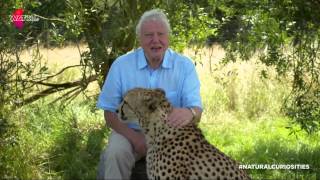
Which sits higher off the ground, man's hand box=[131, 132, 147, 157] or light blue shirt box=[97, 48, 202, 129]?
light blue shirt box=[97, 48, 202, 129]

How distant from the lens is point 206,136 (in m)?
5.55

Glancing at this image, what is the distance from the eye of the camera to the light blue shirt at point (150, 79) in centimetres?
339

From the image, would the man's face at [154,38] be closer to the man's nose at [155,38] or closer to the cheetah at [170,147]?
the man's nose at [155,38]

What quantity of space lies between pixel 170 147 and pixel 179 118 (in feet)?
0.60

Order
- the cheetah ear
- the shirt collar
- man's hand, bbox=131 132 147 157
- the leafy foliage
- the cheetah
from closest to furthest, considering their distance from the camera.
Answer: the cheetah
the cheetah ear
man's hand, bbox=131 132 147 157
the shirt collar
the leafy foliage

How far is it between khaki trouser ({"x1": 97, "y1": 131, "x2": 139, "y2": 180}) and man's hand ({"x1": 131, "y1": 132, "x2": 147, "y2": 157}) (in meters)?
0.03

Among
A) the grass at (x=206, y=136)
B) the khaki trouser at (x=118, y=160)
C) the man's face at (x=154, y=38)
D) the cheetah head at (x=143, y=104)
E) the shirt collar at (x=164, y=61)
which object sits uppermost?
the man's face at (x=154, y=38)

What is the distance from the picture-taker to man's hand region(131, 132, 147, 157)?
3.28 meters

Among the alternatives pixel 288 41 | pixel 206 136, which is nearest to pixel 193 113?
pixel 288 41

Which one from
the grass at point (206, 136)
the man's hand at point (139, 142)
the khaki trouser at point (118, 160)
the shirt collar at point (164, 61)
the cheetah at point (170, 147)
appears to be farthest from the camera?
the grass at point (206, 136)

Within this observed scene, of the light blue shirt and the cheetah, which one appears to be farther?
the light blue shirt

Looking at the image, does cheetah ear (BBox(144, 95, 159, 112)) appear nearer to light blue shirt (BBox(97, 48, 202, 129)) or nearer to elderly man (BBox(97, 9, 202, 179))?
elderly man (BBox(97, 9, 202, 179))

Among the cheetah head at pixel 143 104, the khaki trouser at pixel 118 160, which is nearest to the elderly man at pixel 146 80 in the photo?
the khaki trouser at pixel 118 160

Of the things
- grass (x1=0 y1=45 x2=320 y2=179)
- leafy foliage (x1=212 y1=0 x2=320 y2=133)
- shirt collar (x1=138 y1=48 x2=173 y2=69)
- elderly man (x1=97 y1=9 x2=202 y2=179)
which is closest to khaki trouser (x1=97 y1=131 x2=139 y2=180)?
elderly man (x1=97 y1=9 x2=202 y2=179)
